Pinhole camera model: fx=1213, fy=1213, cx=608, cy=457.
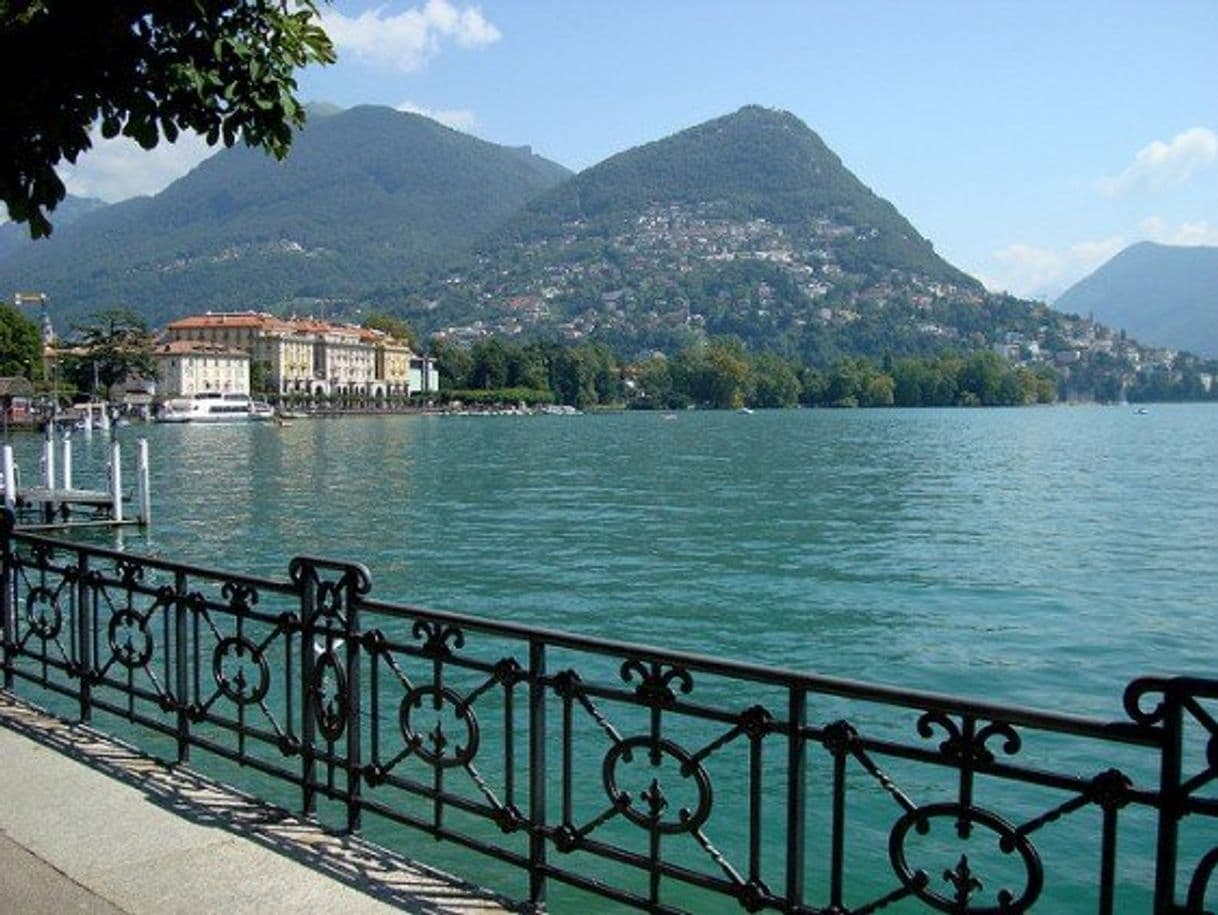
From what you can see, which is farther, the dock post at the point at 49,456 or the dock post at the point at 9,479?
the dock post at the point at 49,456

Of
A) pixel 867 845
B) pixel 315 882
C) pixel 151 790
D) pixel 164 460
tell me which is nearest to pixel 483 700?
pixel 867 845

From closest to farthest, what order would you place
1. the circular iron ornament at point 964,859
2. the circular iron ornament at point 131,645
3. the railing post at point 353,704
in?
1. the circular iron ornament at point 964,859
2. the railing post at point 353,704
3. the circular iron ornament at point 131,645

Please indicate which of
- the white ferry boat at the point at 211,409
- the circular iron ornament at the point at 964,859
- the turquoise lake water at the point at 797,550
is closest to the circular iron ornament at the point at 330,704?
the circular iron ornament at the point at 964,859

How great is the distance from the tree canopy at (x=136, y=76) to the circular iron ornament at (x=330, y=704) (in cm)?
240

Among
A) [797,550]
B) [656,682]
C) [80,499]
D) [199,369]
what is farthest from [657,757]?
[199,369]

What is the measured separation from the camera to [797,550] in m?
30.0

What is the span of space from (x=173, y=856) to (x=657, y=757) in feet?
7.26

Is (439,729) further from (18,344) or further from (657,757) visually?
(18,344)

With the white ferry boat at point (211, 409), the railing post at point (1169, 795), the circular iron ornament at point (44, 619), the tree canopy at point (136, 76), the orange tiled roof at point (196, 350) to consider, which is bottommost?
the white ferry boat at point (211, 409)

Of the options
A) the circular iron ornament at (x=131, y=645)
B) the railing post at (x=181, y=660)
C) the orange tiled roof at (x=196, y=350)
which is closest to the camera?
the railing post at (x=181, y=660)

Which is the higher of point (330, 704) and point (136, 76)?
point (136, 76)

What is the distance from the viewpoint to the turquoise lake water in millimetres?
18375

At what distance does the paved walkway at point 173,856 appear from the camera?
4.73 metres

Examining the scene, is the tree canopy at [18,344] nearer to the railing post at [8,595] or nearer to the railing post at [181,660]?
the railing post at [8,595]
